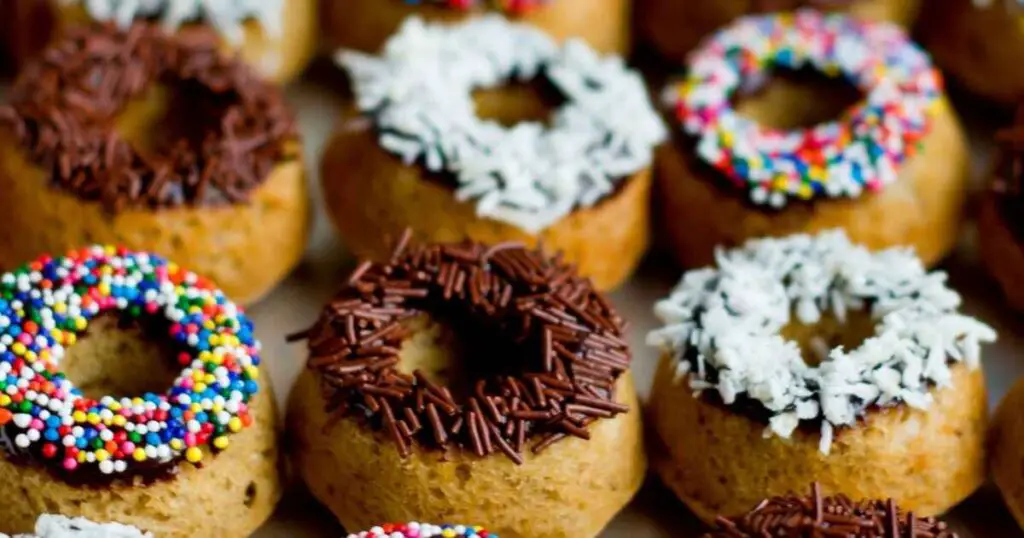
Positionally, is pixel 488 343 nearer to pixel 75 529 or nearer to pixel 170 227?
pixel 170 227

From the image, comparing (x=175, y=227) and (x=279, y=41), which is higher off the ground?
(x=279, y=41)

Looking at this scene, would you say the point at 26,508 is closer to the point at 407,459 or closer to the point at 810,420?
the point at 407,459

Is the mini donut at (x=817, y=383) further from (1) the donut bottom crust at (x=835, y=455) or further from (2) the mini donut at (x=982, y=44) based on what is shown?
(2) the mini donut at (x=982, y=44)

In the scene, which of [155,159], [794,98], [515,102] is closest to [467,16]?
[515,102]

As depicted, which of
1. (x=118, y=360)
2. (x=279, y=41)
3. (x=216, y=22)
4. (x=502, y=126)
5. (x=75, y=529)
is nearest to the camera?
(x=75, y=529)

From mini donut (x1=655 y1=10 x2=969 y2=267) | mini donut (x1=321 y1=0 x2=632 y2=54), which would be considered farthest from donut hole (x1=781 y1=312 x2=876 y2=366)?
mini donut (x1=321 y1=0 x2=632 y2=54)

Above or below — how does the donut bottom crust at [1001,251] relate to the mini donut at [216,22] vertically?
below

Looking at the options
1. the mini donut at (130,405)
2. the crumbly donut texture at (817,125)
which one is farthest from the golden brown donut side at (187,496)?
the crumbly donut texture at (817,125)
